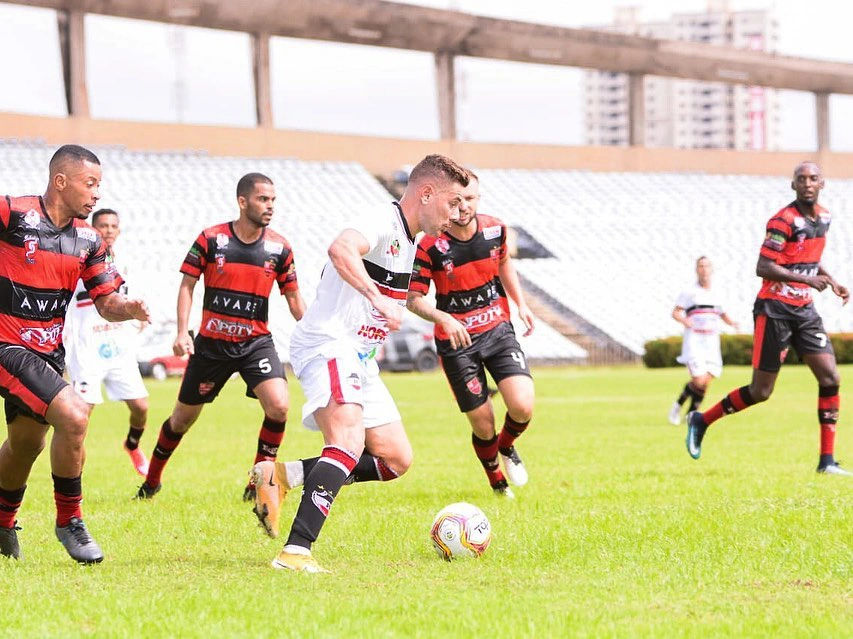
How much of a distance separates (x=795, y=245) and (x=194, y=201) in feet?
124

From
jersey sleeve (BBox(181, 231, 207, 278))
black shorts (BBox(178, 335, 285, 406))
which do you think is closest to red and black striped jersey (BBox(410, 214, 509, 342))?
black shorts (BBox(178, 335, 285, 406))

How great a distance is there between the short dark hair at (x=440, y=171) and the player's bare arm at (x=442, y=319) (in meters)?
0.87

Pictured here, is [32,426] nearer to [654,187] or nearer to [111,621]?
[111,621]

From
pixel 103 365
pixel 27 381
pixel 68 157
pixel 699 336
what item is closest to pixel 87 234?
pixel 68 157

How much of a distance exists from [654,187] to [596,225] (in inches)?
252

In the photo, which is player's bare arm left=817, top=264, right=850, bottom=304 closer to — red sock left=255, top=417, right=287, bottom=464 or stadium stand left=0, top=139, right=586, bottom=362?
red sock left=255, top=417, right=287, bottom=464

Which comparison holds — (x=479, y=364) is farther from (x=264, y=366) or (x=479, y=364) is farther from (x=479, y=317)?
(x=264, y=366)

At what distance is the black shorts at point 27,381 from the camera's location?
620 centimetres

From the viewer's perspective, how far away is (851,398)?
71.8ft

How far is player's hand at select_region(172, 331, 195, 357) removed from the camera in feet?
28.7

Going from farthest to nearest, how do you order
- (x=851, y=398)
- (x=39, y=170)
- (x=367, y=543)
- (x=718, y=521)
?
(x=39, y=170), (x=851, y=398), (x=718, y=521), (x=367, y=543)

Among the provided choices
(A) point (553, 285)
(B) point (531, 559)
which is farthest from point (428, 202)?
(A) point (553, 285)

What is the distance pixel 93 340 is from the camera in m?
11.7

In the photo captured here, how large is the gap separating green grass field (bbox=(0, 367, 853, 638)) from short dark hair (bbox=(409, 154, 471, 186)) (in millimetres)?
1990
